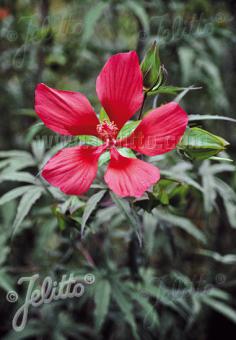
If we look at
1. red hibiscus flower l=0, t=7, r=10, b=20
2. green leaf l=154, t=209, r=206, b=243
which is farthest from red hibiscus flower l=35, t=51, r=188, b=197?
red hibiscus flower l=0, t=7, r=10, b=20

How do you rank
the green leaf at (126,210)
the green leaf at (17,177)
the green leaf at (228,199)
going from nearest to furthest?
the green leaf at (126,210) < the green leaf at (17,177) < the green leaf at (228,199)

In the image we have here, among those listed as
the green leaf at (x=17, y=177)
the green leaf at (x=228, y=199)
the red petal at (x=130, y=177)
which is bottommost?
the green leaf at (x=228, y=199)

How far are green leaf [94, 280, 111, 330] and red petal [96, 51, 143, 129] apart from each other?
47 cm

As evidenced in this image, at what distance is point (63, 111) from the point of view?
2.76 feet

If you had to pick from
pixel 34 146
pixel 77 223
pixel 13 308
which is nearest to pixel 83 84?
pixel 34 146

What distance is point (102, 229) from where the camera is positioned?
1.37m

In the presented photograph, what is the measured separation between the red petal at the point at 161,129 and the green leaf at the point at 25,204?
277 mm

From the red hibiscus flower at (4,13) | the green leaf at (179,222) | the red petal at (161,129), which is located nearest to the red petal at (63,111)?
the red petal at (161,129)

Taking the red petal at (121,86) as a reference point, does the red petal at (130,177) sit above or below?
below

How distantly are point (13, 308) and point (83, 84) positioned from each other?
94 centimetres

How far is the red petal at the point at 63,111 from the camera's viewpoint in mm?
820

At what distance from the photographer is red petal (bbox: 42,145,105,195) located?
0.78m

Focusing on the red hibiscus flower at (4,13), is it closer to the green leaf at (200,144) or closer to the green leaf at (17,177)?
the green leaf at (17,177)

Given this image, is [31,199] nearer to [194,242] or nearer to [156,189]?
[156,189]
